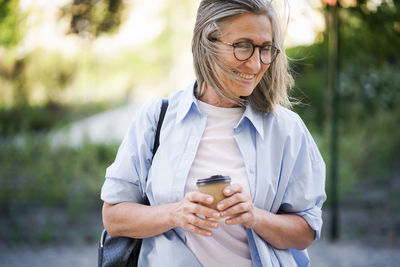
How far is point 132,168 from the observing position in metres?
1.42

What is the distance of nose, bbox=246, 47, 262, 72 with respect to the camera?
1.41m

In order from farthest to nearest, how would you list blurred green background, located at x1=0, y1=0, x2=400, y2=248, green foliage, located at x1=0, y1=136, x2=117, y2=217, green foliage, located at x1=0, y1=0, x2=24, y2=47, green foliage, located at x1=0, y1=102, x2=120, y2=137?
1. green foliage, located at x1=0, y1=102, x2=120, y2=137
2. green foliage, located at x1=0, y1=136, x2=117, y2=217
3. blurred green background, located at x1=0, y1=0, x2=400, y2=248
4. green foliage, located at x1=0, y1=0, x2=24, y2=47

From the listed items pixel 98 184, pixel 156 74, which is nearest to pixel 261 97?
pixel 98 184

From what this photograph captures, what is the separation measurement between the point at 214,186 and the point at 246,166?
0.26 meters

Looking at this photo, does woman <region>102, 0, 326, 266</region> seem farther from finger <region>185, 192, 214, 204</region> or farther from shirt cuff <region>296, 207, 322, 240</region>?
finger <region>185, 192, 214, 204</region>

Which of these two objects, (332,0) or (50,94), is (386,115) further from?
(50,94)

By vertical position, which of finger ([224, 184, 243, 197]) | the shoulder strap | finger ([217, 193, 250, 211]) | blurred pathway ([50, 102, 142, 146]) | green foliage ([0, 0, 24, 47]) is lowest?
blurred pathway ([50, 102, 142, 146])

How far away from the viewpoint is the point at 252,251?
54.7 inches

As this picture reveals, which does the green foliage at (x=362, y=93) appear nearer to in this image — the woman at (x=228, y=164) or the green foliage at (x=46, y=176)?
the green foliage at (x=46, y=176)

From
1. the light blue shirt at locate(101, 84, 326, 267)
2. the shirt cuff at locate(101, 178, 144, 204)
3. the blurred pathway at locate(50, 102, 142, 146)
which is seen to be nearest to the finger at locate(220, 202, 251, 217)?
the light blue shirt at locate(101, 84, 326, 267)

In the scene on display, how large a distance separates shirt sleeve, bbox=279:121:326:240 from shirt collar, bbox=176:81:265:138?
0.52ft

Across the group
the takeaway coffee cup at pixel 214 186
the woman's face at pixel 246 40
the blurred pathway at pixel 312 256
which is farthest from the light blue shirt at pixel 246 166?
the blurred pathway at pixel 312 256

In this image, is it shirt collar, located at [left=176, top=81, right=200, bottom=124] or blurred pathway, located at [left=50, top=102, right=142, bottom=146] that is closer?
shirt collar, located at [left=176, top=81, right=200, bottom=124]

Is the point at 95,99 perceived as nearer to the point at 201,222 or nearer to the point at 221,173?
the point at 221,173
